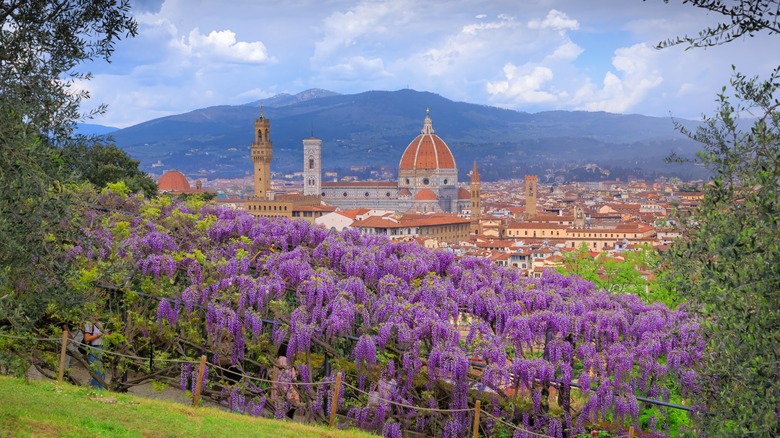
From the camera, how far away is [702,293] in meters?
5.85

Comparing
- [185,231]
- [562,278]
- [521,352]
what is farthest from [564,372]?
[185,231]

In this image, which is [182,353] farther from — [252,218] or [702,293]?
[702,293]

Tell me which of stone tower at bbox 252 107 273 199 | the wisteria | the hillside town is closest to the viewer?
the wisteria

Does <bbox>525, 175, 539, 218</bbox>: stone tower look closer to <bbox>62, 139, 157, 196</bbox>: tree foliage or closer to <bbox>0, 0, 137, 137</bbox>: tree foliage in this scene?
<bbox>62, 139, 157, 196</bbox>: tree foliage

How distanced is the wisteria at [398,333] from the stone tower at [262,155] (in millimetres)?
100394

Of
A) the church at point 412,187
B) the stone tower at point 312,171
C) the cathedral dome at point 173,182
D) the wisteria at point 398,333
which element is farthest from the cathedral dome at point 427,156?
the wisteria at point 398,333

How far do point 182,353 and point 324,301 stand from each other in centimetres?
210

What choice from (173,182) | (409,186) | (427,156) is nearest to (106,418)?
(173,182)

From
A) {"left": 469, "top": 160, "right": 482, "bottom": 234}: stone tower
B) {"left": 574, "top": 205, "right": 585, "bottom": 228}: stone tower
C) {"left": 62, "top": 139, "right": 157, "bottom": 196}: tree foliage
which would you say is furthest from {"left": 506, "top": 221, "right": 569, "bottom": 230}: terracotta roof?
{"left": 62, "top": 139, "right": 157, "bottom": 196}: tree foliage

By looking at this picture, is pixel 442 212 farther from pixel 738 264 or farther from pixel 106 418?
pixel 738 264

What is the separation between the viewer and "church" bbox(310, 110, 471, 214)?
143250 millimetres

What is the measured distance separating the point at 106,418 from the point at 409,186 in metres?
141

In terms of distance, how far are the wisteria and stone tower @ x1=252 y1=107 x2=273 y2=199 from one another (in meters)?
100

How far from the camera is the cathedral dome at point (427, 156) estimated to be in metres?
152
